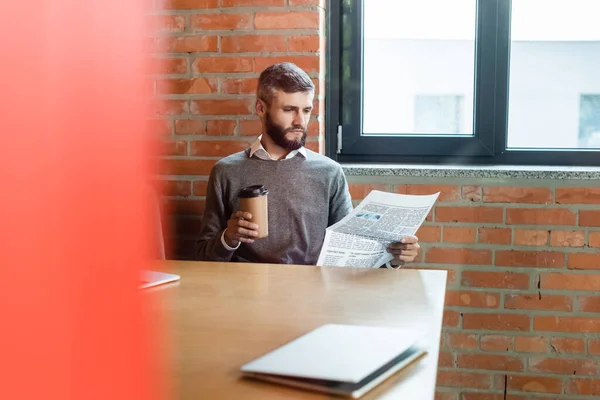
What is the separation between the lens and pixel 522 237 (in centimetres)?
228

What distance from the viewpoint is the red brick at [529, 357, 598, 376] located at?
2281 mm

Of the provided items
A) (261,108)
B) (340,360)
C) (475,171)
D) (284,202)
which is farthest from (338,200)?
(340,360)

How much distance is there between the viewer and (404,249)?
5.57ft

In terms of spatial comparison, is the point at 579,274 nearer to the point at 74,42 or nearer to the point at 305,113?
the point at 305,113

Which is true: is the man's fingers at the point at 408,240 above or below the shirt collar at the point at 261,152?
below

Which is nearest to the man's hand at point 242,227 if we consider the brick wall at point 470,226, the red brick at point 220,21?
the brick wall at point 470,226

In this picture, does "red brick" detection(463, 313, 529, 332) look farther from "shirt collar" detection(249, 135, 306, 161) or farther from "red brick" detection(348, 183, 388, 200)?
"shirt collar" detection(249, 135, 306, 161)

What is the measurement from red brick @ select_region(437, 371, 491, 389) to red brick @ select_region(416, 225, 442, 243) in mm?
467

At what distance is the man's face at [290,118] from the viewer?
2135 millimetres

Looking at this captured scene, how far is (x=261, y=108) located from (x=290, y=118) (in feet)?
0.41

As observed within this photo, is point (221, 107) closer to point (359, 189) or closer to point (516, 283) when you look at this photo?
point (359, 189)

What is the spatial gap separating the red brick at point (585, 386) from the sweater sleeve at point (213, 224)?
1.26 metres

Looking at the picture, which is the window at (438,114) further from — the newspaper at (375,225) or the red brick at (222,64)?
the newspaper at (375,225)

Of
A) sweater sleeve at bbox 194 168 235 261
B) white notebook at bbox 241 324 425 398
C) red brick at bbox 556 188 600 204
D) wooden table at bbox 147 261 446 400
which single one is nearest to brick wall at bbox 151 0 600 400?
red brick at bbox 556 188 600 204
